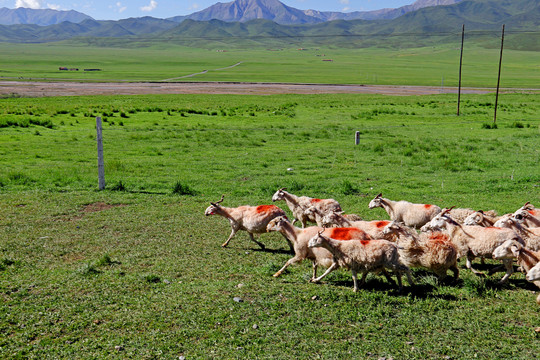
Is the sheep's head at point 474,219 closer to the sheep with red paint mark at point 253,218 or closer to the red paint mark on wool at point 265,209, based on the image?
the sheep with red paint mark at point 253,218

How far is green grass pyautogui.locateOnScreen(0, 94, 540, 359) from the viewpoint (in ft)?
24.8

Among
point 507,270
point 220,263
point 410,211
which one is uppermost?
point 410,211

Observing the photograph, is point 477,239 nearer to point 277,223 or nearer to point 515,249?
point 515,249

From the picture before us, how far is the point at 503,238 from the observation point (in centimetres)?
997

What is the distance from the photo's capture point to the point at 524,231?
10.6 metres

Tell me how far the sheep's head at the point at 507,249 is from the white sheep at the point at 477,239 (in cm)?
36

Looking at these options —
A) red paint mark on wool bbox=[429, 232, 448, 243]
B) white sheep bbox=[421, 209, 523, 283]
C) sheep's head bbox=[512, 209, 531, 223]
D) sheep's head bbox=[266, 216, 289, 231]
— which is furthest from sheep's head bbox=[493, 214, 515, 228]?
sheep's head bbox=[266, 216, 289, 231]

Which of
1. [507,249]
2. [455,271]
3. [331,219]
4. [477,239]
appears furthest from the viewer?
[331,219]

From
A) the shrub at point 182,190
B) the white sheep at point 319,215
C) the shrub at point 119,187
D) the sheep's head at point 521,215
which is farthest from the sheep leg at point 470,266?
the shrub at point 119,187

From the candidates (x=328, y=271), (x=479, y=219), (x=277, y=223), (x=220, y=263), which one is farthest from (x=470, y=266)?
(x=220, y=263)

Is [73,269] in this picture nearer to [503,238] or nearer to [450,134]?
[503,238]

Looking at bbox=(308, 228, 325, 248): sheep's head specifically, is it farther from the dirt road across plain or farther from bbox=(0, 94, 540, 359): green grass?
the dirt road across plain

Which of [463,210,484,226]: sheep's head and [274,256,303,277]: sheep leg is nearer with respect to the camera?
[274,256,303,277]: sheep leg

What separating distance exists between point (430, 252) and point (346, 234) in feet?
5.73
